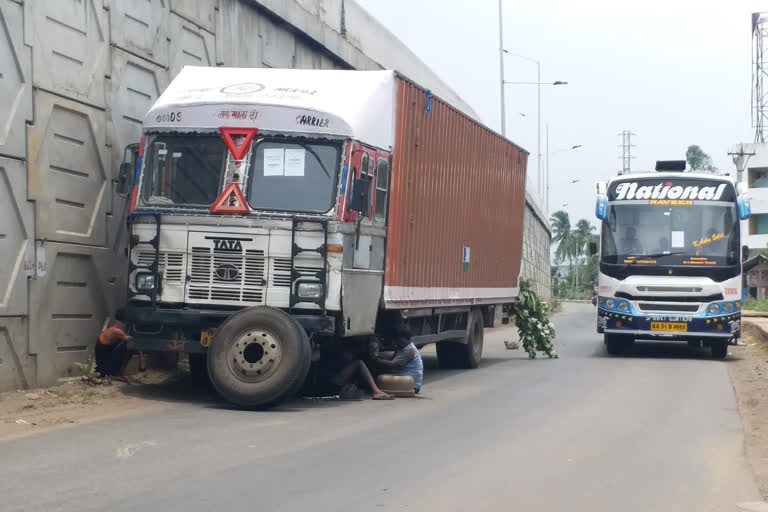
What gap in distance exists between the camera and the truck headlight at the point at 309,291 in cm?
1143

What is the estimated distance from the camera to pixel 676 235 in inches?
775

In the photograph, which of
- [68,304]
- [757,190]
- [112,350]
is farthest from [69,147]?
[757,190]

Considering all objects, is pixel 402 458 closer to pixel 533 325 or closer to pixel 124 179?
pixel 124 179

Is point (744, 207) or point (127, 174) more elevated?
point (744, 207)

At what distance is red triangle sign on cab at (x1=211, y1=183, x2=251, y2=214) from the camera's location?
1153 centimetres

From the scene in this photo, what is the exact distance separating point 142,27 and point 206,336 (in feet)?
15.7

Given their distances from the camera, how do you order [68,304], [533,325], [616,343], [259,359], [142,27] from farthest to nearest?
[616,343], [533,325], [142,27], [68,304], [259,359]

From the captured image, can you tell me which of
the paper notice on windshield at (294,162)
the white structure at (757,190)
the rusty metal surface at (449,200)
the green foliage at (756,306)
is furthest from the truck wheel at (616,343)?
the white structure at (757,190)

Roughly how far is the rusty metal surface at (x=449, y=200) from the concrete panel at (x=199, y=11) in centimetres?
365

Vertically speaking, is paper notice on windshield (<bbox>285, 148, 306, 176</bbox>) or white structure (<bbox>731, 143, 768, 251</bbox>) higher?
white structure (<bbox>731, 143, 768, 251</bbox>)

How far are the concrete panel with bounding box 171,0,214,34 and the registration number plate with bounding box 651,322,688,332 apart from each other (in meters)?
9.29

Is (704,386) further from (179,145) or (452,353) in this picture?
(179,145)

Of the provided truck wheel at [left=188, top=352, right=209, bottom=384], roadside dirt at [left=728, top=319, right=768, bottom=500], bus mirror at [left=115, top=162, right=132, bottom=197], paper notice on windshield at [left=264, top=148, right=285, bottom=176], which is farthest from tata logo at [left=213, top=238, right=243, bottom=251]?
roadside dirt at [left=728, top=319, right=768, bottom=500]

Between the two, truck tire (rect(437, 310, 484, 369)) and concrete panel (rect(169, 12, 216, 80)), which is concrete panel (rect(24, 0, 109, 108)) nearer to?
concrete panel (rect(169, 12, 216, 80))
